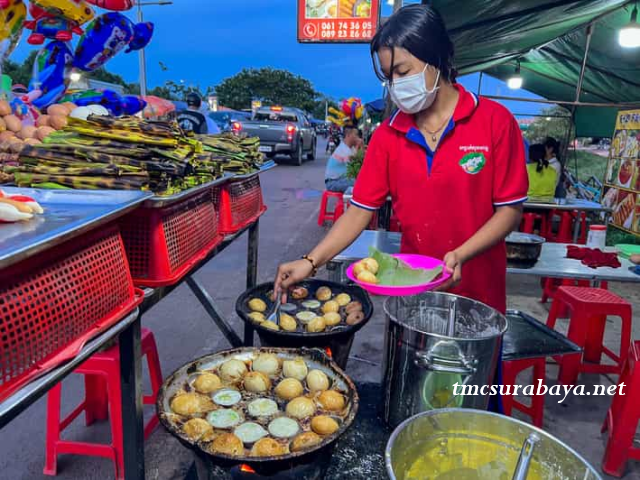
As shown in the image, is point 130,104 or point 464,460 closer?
point 464,460

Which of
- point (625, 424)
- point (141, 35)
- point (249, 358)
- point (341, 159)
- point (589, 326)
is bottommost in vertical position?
point (625, 424)

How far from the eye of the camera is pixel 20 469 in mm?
2531

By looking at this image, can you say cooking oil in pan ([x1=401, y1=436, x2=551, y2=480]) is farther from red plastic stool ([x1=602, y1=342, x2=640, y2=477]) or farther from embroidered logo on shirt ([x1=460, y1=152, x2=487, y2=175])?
red plastic stool ([x1=602, y1=342, x2=640, y2=477])

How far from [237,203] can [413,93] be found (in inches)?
54.4

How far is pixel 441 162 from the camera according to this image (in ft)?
6.27

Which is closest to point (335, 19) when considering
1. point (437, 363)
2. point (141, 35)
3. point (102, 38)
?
point (141, 35)

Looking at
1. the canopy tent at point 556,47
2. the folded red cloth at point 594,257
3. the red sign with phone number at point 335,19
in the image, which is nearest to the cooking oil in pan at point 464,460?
the folded red cloth at point 594,257

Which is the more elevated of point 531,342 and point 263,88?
point 263,88

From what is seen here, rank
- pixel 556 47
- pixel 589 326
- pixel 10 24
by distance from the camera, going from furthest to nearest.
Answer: pixel 556 47
pixel 589 326
pixel 10 24

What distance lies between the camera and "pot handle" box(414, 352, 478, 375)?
128 cm

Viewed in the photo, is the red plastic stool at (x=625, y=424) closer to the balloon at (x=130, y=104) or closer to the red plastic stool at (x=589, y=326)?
the red plastic stool at (x=589, y=326)

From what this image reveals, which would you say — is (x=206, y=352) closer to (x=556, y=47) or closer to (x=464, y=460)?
(x=464, y=460)

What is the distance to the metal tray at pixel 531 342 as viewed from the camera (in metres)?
2.39

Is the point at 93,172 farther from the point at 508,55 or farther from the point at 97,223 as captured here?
the point at 508,55
